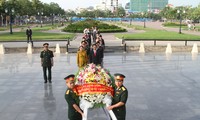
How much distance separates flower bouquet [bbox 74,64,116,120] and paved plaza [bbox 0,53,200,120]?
2.67m

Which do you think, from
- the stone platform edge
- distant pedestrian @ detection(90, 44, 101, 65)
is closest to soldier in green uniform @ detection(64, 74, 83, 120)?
distant pedestrian @ detection(90, 44, 101, 65)

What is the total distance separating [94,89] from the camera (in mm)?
6316

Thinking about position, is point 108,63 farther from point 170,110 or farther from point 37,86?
point 170,110

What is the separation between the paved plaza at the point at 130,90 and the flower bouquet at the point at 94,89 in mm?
2670

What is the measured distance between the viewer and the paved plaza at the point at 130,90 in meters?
9.61

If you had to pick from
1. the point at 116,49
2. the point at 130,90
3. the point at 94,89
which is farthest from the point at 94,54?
the point at 116,49

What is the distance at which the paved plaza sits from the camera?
31.5ft

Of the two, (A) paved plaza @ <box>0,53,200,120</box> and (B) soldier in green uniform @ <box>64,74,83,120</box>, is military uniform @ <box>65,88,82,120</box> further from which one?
(A) paved plaza @ <box>0,53,200,120</box>

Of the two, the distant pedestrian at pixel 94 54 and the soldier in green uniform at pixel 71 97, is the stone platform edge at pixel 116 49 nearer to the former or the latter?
the distant pedestrian at pixel 94 54

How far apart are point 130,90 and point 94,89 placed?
6489 millimetres

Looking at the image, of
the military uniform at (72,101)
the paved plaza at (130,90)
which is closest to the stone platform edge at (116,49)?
the paved plaza at (130,90)

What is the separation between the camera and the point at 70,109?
678cm

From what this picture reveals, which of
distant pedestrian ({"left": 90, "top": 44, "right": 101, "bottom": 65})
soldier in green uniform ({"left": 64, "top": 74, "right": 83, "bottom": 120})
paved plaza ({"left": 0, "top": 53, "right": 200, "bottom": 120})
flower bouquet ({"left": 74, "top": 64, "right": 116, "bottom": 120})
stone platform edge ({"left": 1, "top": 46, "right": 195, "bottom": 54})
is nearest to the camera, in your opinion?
flower bouquet ({"left": 74, "top": 64, "right": 116, "bottom": 120})

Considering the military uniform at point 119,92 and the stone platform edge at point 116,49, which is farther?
the stone platform edge at point 116,49
